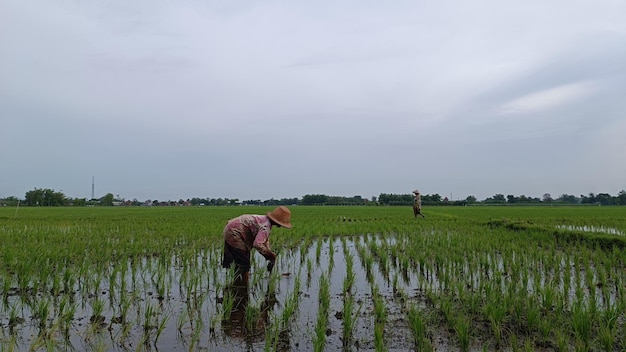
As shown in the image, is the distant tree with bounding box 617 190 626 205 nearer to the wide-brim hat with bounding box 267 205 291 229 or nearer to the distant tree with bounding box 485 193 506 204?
the distant tree with bounding box 485 193 506 204

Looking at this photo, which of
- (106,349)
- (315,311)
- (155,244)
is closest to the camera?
(106,349)

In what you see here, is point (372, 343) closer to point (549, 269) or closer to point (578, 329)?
point (578, 329)

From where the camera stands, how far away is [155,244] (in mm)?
7297

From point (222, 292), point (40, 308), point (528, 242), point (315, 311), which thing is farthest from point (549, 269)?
point (40, 308)

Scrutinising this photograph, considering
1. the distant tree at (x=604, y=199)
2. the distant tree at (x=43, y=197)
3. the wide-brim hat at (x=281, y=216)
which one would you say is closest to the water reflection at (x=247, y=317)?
the wide-brim hat at (x=281, y=216)

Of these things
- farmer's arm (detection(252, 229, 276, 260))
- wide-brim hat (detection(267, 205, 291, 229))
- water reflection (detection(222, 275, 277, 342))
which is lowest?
water reflection (detection(222, 275, 277, 342))

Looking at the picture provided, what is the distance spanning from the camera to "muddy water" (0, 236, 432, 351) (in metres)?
2.75

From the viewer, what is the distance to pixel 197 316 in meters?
3.32

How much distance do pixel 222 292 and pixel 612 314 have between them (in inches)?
134

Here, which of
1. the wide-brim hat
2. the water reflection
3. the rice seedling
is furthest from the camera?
the wide-brim hat

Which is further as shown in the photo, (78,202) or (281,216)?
(78,202)

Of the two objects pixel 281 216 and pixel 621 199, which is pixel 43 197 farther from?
pixel 621 199

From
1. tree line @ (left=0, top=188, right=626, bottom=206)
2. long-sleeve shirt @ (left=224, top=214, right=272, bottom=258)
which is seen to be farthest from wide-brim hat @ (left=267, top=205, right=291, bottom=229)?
tree line @ (left=0, top=188, right=626, bottom=206)

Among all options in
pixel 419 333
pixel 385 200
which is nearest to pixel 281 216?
pixel 419 333
